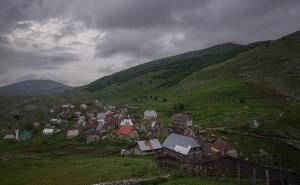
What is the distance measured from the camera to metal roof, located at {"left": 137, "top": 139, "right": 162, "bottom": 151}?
115m

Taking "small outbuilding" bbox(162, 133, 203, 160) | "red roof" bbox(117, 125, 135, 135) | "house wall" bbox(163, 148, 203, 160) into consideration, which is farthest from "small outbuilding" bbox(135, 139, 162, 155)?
"red roof" bbox(117, 125, 135, 135)

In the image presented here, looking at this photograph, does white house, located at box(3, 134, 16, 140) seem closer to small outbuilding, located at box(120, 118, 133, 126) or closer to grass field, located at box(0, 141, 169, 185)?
grass field, located at box(0, 141, 169, 185)

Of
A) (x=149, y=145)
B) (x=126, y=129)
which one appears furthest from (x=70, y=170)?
(x=126, y=129)

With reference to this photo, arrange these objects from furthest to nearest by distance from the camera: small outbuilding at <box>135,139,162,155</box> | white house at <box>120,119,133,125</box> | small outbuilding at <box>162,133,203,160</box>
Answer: white house at <box>120,119,133,125</box> < small outbuilding at <box>135,139,162,155</box> < small outbuilding at <box>162,133,203,160</box>

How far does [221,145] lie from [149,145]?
24.6 meters

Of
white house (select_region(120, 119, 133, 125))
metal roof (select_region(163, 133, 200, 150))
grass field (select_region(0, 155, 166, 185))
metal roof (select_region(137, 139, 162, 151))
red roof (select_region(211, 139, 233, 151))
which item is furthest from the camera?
white house (select_region(120, 119, 133, 125))

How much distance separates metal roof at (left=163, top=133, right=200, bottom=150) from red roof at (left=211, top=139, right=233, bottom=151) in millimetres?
6262

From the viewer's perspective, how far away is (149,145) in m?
118

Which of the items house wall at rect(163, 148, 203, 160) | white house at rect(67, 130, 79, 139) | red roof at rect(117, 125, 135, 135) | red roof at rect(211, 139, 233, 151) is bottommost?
house wall at rect(163, 148, 203, 160)

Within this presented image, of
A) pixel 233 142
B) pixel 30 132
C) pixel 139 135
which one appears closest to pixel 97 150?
pixel 139 135

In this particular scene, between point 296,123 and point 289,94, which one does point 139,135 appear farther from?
point 289,94

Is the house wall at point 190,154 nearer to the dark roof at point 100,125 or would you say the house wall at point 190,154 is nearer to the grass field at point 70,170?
the grass field at point 70,170

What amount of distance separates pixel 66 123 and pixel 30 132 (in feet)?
63.4

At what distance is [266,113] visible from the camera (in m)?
154
